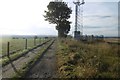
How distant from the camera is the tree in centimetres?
6738

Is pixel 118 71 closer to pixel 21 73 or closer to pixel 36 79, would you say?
pixel 36 79

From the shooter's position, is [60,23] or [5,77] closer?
[5,77]

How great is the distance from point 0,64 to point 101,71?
7.65 metres

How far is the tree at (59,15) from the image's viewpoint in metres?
67.4

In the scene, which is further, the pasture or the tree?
the tree

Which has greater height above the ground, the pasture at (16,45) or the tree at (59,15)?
the tree at (59,15)

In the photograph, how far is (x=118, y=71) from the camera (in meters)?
12.1

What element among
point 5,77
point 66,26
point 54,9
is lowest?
point 5,77

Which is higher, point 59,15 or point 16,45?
point 59,15

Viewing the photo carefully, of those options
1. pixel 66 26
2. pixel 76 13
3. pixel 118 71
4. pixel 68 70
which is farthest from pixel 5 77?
pixel 66 26

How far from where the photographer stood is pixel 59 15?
224 ft

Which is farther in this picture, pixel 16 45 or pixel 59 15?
pixel 59 15

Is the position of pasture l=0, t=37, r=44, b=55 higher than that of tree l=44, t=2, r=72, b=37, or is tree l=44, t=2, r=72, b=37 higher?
tree l=44, t=2, r=72, b=37

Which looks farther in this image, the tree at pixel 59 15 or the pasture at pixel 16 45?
the tree at pixel 59 15
